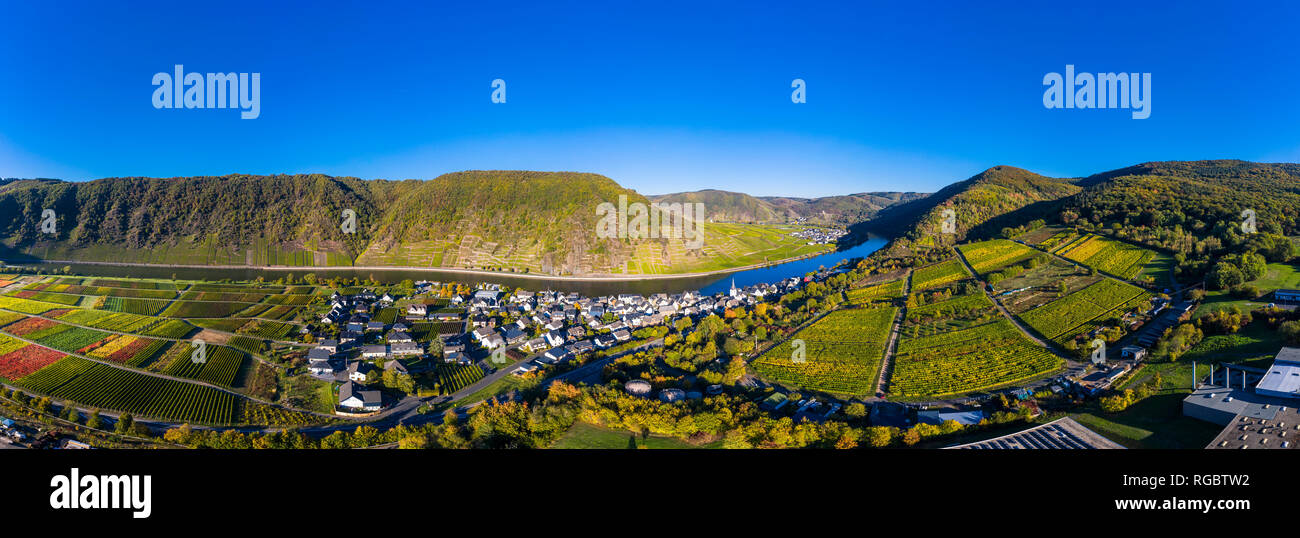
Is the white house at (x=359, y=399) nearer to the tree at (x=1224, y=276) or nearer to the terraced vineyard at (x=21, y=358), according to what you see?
the terraced vineyard at (x=21, y=358)

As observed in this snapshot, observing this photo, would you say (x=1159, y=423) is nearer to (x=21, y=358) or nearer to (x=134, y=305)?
(x=21, y=358)

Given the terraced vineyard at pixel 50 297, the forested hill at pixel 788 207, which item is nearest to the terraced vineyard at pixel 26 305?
the terraced vineyard at pixel 50 297

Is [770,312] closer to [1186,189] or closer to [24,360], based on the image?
[24,360]

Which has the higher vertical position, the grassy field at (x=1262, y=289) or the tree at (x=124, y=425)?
the grassy field at (x=1262, y=289)

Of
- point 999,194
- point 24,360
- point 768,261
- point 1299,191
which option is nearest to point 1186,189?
point 1299,191

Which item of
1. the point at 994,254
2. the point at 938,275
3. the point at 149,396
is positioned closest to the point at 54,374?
the point at 149,396

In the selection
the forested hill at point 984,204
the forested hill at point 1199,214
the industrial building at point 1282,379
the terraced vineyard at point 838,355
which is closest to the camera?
the industrial building at point 1282,379

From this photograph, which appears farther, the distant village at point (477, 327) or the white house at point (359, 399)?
the distant village at point (477, 327)
